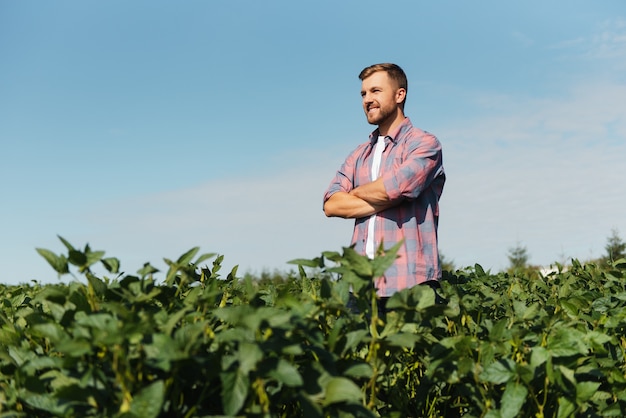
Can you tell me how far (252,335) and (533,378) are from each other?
137cm

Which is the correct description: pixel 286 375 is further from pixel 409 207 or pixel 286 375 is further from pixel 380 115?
pixel 380 115

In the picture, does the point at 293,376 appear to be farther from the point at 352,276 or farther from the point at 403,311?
the point at 403,311

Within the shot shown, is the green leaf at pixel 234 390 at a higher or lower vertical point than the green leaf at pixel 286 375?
lower

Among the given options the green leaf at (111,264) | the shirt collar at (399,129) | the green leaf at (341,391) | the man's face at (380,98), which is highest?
the man's face at (380,98)

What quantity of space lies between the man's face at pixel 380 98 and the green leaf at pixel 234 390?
9.99 ft

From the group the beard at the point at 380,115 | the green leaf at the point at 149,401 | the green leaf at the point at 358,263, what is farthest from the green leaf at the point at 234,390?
the beard at the point at 380,115

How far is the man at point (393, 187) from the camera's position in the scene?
15.1 feet

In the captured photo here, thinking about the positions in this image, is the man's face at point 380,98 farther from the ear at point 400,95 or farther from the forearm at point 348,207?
the forearm at point 348,207

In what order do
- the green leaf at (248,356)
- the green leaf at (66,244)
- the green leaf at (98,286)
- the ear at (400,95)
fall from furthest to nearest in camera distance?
the ear at (400,95)
the green leaf at (98,286)
the green leaf at (66,244)
the green leaf at (248,356)

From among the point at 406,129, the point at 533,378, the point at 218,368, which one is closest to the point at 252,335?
the point at 218,368

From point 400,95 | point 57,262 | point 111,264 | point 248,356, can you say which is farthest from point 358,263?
point 400,95

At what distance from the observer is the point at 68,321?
280 cm

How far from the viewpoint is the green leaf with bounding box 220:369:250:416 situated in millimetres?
2393

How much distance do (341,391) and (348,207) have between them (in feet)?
8.13
